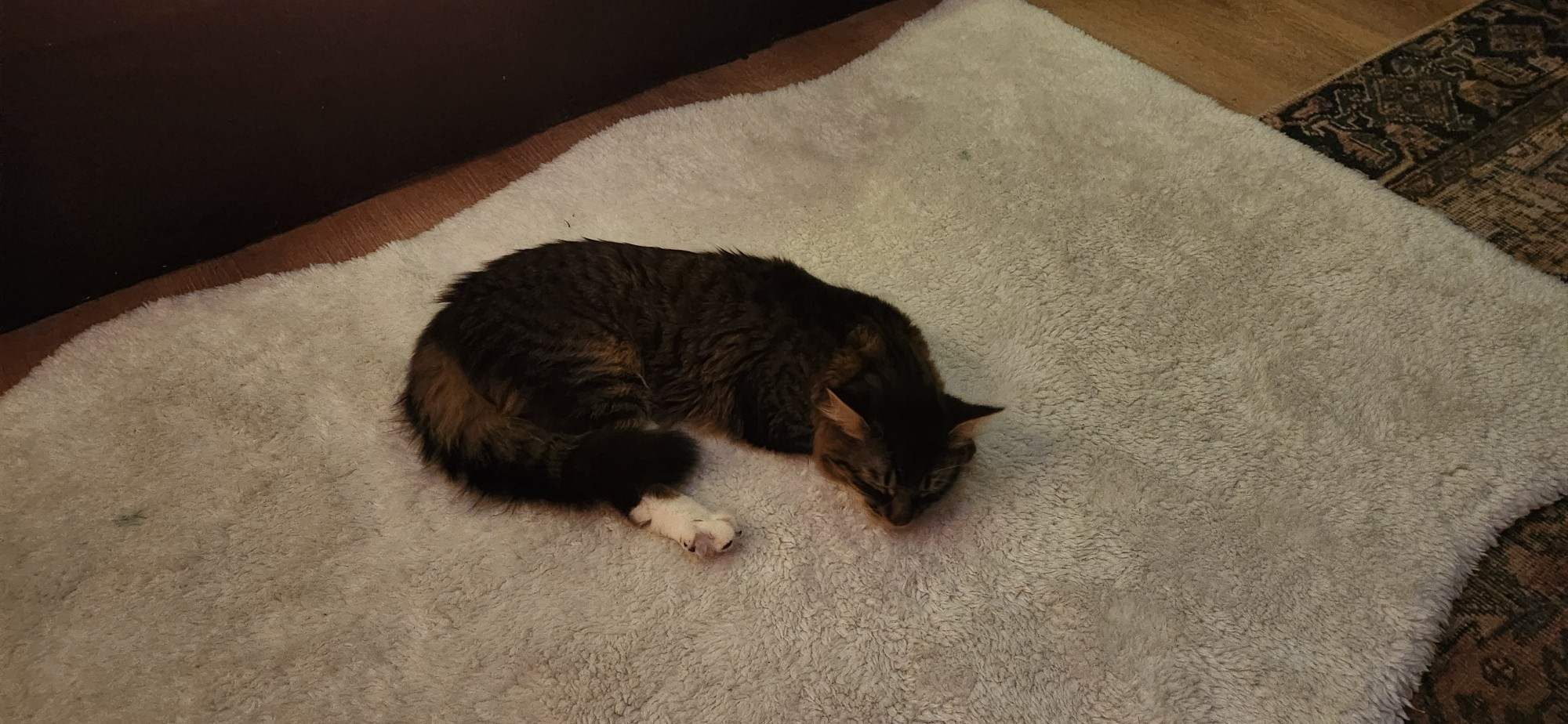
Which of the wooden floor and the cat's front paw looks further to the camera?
the wooden floor

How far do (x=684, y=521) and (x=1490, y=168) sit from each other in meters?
2.10

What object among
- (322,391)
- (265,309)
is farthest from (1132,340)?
→ (265,309)

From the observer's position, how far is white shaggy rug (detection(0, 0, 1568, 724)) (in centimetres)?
125

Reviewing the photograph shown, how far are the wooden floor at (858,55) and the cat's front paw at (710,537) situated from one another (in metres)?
1.08

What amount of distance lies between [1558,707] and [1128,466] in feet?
2.17

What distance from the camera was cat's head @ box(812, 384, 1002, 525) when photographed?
4.11 ft

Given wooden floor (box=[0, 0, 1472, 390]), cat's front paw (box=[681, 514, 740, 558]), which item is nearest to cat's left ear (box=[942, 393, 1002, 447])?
cat's front paw (box=[681, 514, 740, 558])

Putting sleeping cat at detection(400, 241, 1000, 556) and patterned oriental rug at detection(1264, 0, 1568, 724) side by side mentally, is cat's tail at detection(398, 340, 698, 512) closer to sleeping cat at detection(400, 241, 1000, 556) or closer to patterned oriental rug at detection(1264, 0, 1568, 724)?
sleeping cat at detection(400, 241, 1000, 556)

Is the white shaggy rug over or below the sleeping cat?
below

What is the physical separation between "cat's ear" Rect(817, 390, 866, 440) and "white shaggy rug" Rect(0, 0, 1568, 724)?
164 millimetres

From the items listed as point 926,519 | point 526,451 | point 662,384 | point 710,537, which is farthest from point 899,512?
point 526,451

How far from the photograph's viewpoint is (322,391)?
1.61 meters

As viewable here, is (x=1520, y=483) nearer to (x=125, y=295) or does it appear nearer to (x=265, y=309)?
(x=265, y=309)

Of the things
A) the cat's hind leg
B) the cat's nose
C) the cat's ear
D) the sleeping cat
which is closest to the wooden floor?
the sleeping cat
